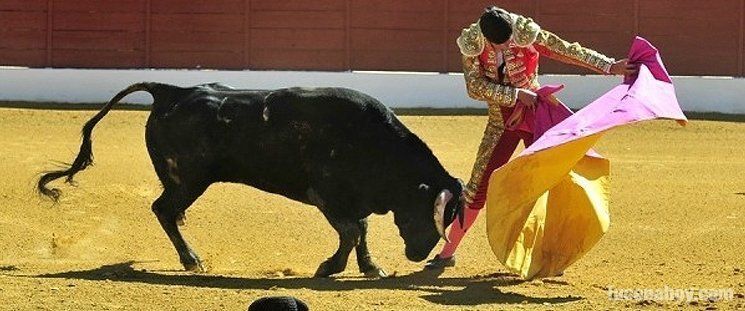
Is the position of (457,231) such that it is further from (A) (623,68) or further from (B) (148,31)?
(B) (148,31)

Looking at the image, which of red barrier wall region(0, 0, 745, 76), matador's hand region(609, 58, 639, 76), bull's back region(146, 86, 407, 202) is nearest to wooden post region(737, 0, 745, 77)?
red barrier wall region(0, 0, 745, 76)

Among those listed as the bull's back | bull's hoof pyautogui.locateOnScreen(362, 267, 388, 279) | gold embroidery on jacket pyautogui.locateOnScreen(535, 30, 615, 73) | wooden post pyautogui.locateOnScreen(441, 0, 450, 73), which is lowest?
wooden post pyautogui.locateOnScreen(441, 0, 450, 73)

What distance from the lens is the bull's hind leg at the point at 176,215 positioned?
6.73 m

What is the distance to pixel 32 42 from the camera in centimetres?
1496

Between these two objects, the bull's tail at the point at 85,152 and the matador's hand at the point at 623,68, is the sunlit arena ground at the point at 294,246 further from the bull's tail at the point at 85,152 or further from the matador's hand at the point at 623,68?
the matador's hand at the point at 623,68

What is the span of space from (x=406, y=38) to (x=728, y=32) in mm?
3072

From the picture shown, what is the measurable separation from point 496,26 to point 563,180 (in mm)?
736

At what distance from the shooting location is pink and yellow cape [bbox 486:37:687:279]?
6.02m

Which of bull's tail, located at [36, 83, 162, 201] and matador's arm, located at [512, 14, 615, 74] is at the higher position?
matador's arm, located at [512, 14, 615, 74]

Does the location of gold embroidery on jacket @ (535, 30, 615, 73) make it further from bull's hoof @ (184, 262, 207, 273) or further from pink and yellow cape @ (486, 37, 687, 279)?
bull's hoof @ (184, 262, 207, 273)

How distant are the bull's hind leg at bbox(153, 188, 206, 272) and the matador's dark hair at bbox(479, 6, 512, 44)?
1513 millimetres

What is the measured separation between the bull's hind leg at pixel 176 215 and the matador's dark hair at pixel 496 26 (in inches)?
59.6

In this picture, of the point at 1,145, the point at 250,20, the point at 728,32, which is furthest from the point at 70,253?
the point at 728,32

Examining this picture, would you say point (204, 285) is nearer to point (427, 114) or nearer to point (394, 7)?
point (427, 114)
